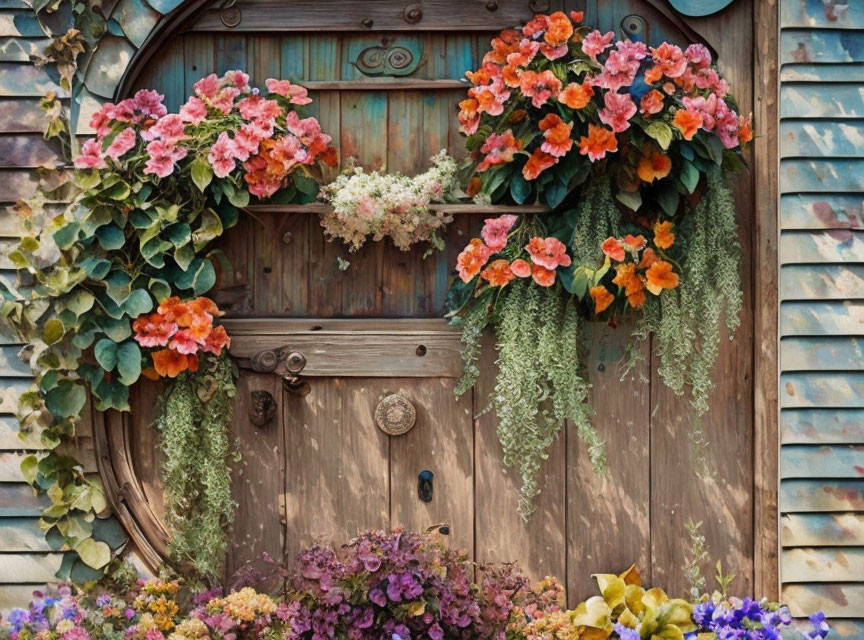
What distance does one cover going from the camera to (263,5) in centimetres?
305

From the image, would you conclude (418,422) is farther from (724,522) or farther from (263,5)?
(263,5)

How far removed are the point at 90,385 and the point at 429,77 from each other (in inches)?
52.8

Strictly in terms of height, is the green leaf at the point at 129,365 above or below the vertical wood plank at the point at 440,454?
above

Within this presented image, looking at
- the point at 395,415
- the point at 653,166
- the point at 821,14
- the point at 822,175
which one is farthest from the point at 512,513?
the point at 821,14

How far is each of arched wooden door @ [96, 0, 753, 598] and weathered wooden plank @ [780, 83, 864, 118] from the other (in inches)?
5.9

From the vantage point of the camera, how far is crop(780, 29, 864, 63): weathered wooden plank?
2953mm

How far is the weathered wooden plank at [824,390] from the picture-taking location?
2963mm

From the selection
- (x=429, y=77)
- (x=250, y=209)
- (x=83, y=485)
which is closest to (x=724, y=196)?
(x=429, y=77)

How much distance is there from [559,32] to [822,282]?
1.03m

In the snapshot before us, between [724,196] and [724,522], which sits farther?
[724,522]

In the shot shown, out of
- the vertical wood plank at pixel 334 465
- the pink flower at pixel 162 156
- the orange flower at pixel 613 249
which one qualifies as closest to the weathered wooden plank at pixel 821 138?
the orange flower at pixel 613 249

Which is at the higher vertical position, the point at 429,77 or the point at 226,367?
the point at 429,77

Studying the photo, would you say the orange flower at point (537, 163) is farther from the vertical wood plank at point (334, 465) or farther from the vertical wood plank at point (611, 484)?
the vertical wood plank at point (334, 465)

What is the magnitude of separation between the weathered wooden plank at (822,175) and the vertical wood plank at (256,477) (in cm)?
161
